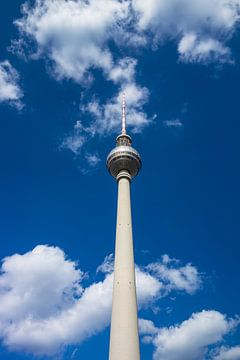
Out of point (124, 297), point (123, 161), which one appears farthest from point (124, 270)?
point (123, 161)

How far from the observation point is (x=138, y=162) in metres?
79.5

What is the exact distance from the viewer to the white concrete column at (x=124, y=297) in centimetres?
5122

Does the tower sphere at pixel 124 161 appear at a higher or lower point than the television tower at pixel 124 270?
higher

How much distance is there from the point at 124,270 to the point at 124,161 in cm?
2627

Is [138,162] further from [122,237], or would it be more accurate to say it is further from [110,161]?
[122,237]

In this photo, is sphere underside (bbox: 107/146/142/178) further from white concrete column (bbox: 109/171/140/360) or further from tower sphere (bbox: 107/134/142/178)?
white concrete column (bbox: 109/171/140/360)

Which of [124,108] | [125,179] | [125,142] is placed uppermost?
[124,108]

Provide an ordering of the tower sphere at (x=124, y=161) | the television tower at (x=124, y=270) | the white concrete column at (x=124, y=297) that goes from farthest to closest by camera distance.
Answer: the tower sphere at (x=124, y=161), the television tower at (x=124, y=270), the white concrete column at (x=124, y=297)

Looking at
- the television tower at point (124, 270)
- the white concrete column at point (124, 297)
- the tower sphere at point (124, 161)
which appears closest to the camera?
the white concrete column at point (124, 297)

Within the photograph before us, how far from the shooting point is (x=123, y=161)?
77375 mm

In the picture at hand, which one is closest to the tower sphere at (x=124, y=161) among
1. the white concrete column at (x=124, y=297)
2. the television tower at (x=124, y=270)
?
the television tower at (x=124, y=270)

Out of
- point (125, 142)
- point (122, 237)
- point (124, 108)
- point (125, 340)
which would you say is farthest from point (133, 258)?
point (124, 108)

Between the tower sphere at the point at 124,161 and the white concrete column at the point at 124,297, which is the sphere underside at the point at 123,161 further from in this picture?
the white concrete column at the point at 124,297

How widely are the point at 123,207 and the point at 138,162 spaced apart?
15122mm
